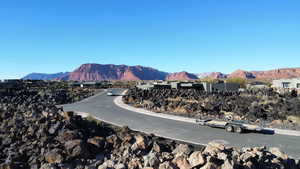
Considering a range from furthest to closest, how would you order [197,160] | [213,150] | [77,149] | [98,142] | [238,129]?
[238,129]
[98,142]
[77,149]
[213,150]
[197,160]

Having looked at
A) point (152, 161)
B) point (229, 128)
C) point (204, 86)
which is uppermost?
point (204, 86)

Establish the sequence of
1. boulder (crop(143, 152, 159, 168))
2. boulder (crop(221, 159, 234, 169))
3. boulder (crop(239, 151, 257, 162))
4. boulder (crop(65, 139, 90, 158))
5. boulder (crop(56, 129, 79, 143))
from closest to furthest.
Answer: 1. boulder (crop(221, 159, 234, 169))
2. boulder (crop(143, 152, 159, 168))
3. boulder (crop(239, 151, 257, 162))
4. boulder (crop(65, 139, 90, 158))
5. boulder (crop(56, 129, 79, 143))

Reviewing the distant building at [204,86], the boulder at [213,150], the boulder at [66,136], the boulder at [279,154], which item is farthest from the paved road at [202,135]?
the distant building at [204,86]

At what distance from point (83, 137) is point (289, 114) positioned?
25335mm

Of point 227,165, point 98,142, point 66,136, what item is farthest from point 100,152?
point 227,165

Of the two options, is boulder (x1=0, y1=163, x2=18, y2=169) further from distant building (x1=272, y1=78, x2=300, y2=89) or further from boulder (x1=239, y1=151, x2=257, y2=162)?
distant building (x1=272, y1=78, x2=300, y2=89)

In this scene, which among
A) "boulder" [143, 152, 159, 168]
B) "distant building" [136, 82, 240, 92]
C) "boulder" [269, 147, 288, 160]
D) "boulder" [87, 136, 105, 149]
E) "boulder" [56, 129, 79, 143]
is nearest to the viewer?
Answer: "boulder" [143, 152, 159, 168]

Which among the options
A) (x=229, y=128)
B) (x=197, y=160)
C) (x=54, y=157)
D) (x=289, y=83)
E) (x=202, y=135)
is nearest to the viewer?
(x=197, y=160)

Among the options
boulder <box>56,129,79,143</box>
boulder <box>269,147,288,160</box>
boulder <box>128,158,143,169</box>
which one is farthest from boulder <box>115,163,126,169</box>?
boulder <box>269,147,288,160</box>

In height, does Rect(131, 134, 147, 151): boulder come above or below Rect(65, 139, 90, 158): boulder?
above

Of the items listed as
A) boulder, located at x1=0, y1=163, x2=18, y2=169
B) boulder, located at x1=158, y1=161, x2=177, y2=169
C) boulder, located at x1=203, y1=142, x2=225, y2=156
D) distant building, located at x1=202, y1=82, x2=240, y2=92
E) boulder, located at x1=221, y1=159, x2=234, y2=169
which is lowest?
boulder, located at x1=0, y1=163, x2=18, y2=169

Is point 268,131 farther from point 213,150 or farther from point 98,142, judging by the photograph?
point 98,142

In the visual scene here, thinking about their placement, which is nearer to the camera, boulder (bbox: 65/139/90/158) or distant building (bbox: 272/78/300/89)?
boulder (bbox: 65/139/90/158)

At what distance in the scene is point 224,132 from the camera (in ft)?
56.9
